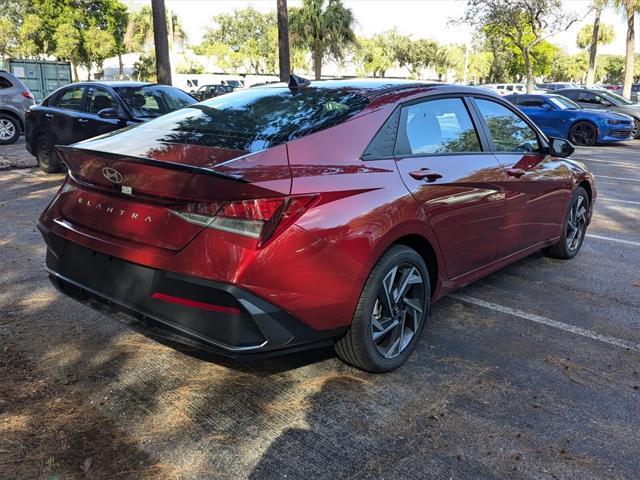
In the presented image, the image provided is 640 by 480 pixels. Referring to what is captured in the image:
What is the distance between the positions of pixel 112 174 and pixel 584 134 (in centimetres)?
1669

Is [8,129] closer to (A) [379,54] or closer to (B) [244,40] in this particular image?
(A) [379,54]

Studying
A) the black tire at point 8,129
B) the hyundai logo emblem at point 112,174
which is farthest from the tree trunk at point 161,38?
the hyundai logo emblem at point 112,174

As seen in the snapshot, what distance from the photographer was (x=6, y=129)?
13938mm

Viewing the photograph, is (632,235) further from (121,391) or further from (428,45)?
(428,45)

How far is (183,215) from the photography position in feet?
8.41

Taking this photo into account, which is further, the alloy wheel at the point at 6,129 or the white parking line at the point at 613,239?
the alloy wheel at the point at 6,129

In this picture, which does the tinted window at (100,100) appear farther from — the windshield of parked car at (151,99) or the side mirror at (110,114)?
the side mirror at (110,114)

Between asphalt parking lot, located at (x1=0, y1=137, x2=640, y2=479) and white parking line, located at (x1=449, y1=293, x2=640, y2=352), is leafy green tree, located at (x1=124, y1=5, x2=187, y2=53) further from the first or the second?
asphalt parking lot, located at (x1=0, y1=137, x2=640, y2=479)

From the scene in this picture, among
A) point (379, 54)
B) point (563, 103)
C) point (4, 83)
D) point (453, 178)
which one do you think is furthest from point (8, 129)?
point (379, 54)

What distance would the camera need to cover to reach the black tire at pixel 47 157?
384 inches

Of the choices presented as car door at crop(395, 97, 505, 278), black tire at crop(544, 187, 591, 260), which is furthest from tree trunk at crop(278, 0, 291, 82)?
car door at crop(395, 97, 505, 278)

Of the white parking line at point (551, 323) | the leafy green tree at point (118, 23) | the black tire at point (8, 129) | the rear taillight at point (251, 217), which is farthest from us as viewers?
the leafy green tree at point (118, 23)

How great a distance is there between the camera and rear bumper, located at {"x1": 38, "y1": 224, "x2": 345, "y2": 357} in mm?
2475

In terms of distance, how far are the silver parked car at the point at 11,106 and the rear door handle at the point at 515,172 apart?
511 inches
